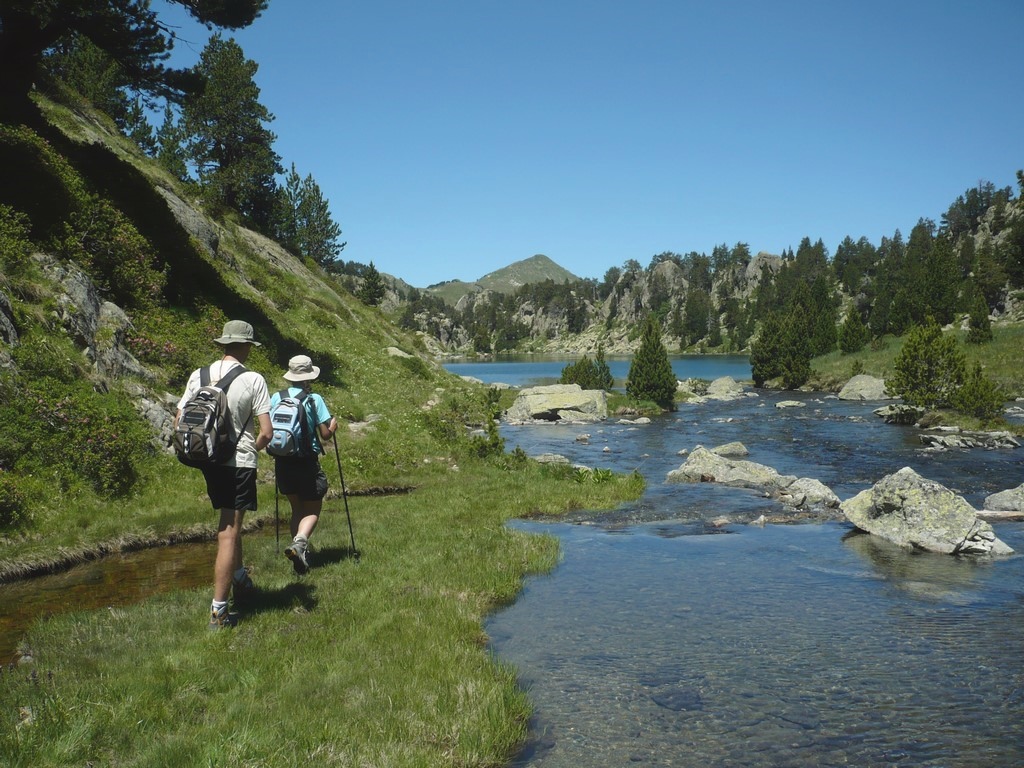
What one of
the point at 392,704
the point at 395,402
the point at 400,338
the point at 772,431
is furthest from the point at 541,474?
the point at 400,338

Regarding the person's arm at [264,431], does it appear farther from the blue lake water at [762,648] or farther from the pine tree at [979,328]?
the pine tree at [979,328]

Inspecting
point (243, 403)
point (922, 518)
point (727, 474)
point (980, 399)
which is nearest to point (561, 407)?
point (980, 399)

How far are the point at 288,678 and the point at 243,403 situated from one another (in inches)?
126

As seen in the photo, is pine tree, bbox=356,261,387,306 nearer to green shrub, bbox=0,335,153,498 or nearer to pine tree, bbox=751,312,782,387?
pine tree, bbox=751,312,782,387

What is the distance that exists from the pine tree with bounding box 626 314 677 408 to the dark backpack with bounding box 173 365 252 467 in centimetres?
5048

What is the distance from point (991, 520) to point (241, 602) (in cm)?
1733

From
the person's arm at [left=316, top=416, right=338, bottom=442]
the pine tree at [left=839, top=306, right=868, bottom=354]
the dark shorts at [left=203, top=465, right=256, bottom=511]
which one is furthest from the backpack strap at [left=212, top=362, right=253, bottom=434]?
the pine tree at [left=839, top=306, right=868, bottom=354]

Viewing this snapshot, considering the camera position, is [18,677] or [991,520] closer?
[18,677]

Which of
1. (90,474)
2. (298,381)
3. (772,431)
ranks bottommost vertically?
(772,431)

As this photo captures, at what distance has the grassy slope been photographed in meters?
5.27

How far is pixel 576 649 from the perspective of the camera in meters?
8.23

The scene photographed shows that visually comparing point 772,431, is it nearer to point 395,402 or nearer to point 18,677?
point 395,402

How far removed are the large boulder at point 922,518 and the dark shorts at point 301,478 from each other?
12.0 metres

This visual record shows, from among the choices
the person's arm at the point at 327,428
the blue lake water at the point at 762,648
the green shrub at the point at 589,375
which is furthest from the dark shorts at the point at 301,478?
the green shrub at the point at 589,375
